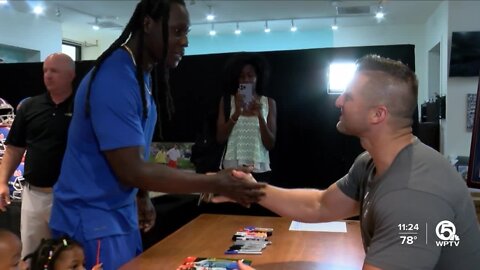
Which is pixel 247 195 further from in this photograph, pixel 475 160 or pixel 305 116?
pixel 305 116

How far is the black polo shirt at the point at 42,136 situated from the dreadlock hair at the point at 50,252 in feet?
5.13

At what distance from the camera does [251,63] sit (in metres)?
3.55

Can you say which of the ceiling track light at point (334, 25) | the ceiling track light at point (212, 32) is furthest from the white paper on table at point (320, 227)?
the ceiling track light at point (212, 32)

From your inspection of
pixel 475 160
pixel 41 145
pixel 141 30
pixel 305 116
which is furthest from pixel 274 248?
pixel 305 116

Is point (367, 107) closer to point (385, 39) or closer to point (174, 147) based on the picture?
point (174, 147)

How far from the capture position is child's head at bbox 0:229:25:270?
1542 millimetres

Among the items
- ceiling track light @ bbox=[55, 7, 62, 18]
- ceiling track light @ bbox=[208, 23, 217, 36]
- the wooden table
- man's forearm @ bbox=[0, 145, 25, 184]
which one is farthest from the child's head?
ceiling track light @ bbox=[208, 23, 217, 36]

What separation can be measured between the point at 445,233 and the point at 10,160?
2.72 m

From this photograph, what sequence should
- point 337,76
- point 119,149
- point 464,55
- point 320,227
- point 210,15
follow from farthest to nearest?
point 210,15, point 464,55, point 337,76, point 320,227, point 119,149

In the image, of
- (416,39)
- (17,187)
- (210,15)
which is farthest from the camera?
(416,39)

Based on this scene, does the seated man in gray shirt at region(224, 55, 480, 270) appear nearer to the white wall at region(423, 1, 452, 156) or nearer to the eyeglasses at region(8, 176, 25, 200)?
the eyeglasses at region(8, 176, 25, 200)

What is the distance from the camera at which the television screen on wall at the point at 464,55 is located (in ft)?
21.2

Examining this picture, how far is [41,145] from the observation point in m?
3.06

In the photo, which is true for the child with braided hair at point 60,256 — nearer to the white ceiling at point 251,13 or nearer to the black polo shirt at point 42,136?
the black polo shirt at point 42,136
